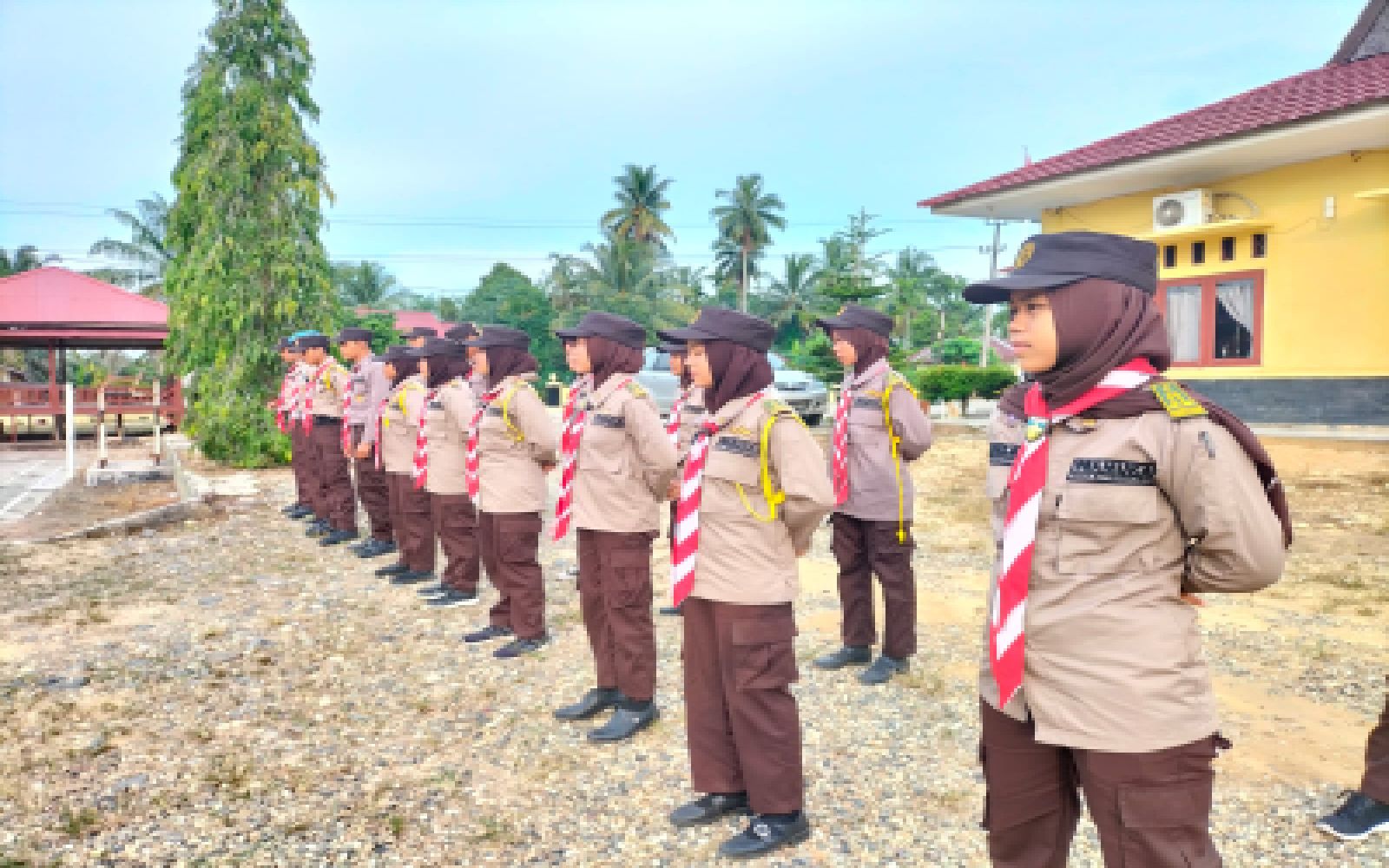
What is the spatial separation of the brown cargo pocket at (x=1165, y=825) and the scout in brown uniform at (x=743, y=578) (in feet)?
4.34

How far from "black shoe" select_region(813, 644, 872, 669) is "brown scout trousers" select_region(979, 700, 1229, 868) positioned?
2813 mm

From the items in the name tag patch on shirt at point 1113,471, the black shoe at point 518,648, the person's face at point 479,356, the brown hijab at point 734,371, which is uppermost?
the person's face at point 479,356

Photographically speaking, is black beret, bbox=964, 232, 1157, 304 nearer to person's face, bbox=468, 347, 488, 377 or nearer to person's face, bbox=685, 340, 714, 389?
person's face, bbox=685, 340, 714, 389

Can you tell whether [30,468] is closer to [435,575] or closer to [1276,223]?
[435,575]

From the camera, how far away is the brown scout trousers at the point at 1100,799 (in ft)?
6.00

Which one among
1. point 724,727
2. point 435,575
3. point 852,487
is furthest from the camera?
point 435,575

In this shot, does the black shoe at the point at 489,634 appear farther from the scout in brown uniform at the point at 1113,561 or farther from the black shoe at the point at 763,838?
the scout in brown uniform at the point at 1113,561

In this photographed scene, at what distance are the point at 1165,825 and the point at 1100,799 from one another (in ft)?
0.42

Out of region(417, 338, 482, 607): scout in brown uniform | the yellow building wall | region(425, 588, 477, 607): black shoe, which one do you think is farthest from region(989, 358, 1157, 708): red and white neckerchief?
the yellow building wall

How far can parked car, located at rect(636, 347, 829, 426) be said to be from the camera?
55.2 feet

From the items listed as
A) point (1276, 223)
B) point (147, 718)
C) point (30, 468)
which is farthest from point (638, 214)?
point (147, 718)

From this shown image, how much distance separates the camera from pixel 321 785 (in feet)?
12.0

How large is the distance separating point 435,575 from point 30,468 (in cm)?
1294

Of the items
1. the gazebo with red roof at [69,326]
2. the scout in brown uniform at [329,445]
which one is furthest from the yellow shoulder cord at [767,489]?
the gazebo with red roof at [69,326]
